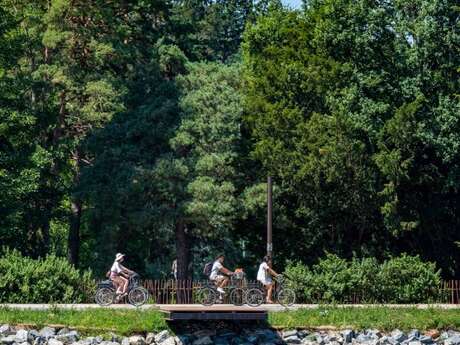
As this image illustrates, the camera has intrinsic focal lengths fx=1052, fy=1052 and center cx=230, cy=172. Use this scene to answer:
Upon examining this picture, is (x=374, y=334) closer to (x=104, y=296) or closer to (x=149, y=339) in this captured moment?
(x=149, y=339)

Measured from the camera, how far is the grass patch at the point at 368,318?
96.4 feet

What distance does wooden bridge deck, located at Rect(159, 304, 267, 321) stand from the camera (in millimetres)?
27094

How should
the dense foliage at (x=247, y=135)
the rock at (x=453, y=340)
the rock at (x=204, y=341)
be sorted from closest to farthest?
the rock at (x=204, y=341), the rock at (x=453, y=340), the dense foliage at (x=247, y=135)

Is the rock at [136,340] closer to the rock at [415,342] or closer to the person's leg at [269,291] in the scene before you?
the person's leg at [269,291]

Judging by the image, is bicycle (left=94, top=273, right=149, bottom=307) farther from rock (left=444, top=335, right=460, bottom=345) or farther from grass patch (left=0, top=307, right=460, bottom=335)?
rock (left=444, top=335, right=460, bottom=345)

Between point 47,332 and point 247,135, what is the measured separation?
21858mm

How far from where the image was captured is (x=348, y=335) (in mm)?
28875

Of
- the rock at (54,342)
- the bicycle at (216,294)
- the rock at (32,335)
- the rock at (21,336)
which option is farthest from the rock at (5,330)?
the bicycle at (216,294)

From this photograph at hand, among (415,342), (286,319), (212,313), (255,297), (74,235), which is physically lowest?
(415,342)

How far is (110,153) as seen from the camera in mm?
45031

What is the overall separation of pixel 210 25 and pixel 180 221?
34266 millimetres

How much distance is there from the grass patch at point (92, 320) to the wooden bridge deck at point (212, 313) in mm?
623

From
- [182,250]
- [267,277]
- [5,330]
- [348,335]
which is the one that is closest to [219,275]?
[267,277]

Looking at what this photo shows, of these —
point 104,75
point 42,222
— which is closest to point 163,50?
point 104,75
